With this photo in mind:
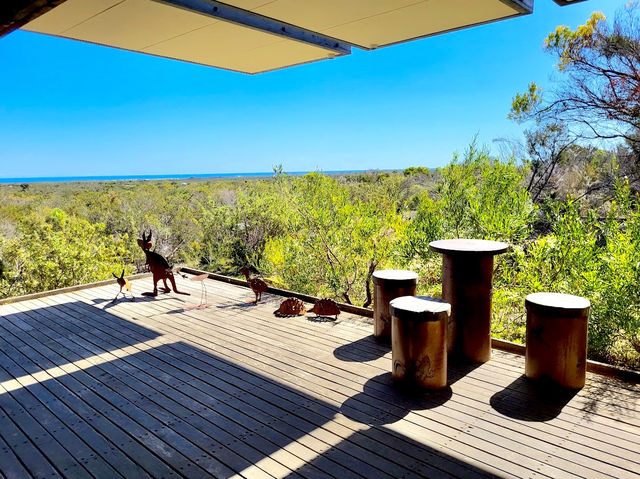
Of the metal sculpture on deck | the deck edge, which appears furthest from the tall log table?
the deck edge

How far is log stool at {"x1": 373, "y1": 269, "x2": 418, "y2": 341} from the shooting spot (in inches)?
149

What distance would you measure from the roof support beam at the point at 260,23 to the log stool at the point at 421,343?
241cm

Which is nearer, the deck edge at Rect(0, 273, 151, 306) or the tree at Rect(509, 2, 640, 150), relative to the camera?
the deck edge at Rect(0, 273, 151, 306)

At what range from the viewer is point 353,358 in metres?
3.54

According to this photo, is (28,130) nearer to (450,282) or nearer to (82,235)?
(82,235)

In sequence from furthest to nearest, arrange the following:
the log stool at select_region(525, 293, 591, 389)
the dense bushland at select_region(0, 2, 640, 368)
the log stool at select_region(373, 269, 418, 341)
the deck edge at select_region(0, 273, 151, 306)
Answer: the deck edge at select_region(0, 273, 151, 306)
the dense bushland at select_region(0, 2, 640, 368)
the log stool at select_region(373, 269, 418, 341)
the log stool at select_region(525, 293, 591, 389)

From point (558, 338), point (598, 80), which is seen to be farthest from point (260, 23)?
point (598, 80)

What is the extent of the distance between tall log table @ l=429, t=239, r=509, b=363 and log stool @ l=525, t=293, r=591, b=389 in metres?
0.40

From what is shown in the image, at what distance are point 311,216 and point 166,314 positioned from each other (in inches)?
92.4

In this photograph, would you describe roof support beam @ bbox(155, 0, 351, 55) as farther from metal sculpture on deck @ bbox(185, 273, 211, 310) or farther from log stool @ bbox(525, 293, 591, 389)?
metal sculpture on deck @ bbox(185, 273, 211, 310)

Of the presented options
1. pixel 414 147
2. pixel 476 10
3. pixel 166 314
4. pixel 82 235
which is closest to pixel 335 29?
pixel 476 10

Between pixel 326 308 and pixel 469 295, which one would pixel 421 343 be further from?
pixel 326 308

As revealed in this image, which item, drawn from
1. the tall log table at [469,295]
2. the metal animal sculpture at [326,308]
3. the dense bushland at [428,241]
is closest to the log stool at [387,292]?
the tall log table at [469,295]

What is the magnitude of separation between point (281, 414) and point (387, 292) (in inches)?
59.7
